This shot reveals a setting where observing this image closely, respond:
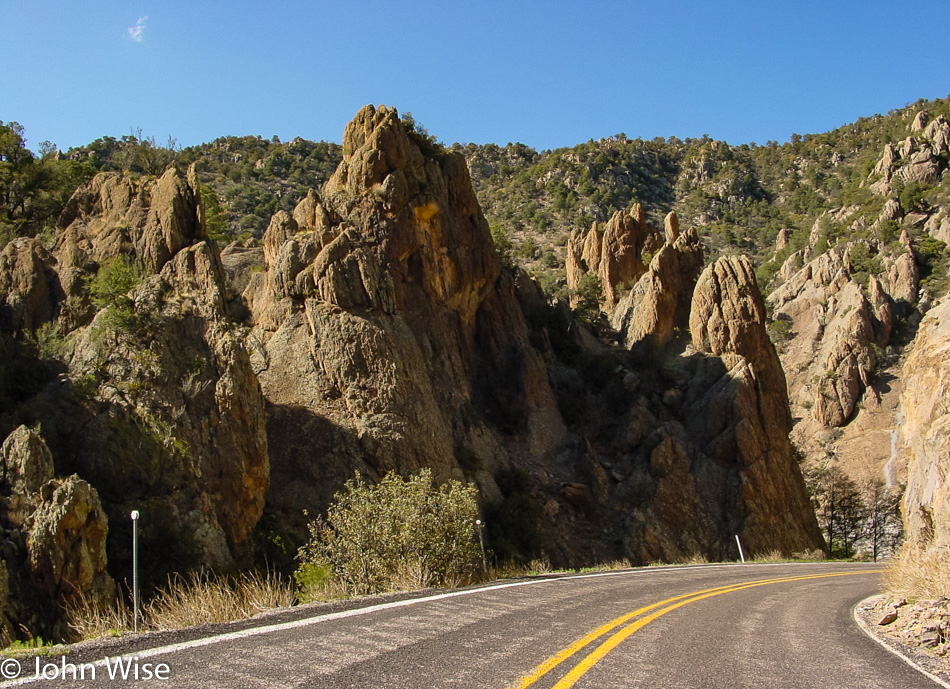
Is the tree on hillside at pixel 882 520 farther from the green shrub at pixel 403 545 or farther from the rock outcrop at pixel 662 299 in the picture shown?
the green shrub at pixel 403 545

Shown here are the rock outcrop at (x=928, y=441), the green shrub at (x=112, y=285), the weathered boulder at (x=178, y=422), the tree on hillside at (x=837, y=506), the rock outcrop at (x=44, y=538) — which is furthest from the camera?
the tree on hillside at (x=837, y=506)

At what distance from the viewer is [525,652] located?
6.15 m

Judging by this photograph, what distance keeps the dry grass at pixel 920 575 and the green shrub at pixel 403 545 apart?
23.2 ft

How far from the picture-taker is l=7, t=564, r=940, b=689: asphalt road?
510 cm

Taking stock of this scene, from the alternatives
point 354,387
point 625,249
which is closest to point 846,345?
point 625,249

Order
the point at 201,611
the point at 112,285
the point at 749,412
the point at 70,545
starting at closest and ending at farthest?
the point at 201,611
the point at 70,545
the point at 112,285
the point at 749,412

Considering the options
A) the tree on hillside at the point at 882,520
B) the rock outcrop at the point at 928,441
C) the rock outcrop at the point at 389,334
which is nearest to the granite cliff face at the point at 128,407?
the rock outcrop at the point at 389,334

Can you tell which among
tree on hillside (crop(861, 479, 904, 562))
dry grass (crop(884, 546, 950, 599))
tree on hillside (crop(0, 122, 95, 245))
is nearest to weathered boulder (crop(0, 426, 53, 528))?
dry grass (crop(884, 546, 950, 599))

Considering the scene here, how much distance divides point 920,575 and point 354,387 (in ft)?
65.8

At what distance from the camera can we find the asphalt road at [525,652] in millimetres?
5102

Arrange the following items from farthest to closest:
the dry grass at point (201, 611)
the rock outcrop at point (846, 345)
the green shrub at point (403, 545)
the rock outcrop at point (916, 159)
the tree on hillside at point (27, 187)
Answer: the rock outcrop at point (916, 159), the rock outcrop at point (846, 345), the tree on hillside at point (27, 187), the green shrub at point (403, 545), the dry grass at point (201, 611)

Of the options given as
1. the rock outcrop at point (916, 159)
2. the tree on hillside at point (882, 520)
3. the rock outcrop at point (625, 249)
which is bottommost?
the tree on hillside at point (882, 520)

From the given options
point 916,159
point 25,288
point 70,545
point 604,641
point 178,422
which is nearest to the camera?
point 604,641

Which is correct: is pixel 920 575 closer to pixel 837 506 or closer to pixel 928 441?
pixel 928 441
